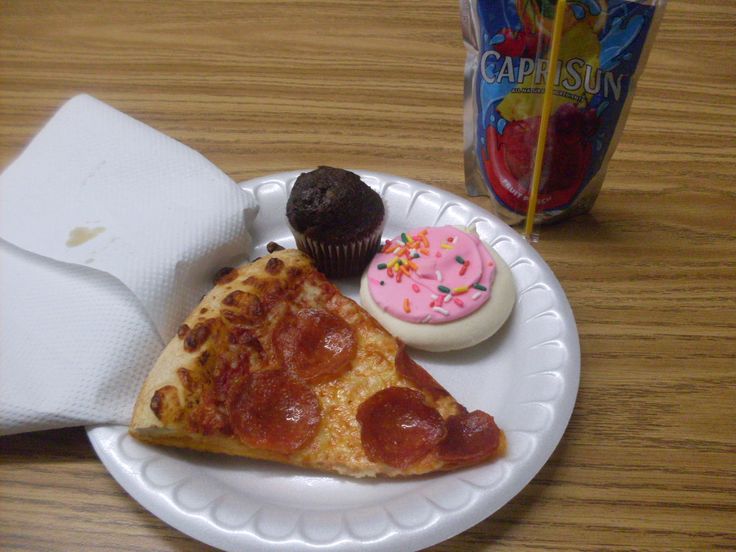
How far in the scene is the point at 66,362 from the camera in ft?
5.48

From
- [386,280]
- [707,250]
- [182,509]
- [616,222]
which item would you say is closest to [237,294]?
[386,280]

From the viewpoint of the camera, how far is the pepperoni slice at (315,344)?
1.76 meters

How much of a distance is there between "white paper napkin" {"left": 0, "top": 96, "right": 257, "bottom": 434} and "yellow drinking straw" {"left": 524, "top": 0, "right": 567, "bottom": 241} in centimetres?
90

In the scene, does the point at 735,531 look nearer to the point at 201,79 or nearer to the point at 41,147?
the point at 41,147

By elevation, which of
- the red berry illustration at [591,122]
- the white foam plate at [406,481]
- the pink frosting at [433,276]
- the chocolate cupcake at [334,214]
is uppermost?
the red berry illustration at [591,122]

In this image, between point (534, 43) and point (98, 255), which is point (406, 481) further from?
point (534, 43)

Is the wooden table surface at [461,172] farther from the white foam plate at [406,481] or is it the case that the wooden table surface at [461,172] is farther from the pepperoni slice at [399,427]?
the pepperoni slice at [399,427]

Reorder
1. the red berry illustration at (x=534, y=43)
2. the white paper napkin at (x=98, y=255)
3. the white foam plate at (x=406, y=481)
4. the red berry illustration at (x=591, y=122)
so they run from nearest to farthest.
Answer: the white foam plate at (x=406, y=481) < the white paper napkin at (x=98, y=255) < the red berry illustration at (x=534, y=43) < the red berry illustration at (x=591, y=122)

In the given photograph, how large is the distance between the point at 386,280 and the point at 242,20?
191 cm

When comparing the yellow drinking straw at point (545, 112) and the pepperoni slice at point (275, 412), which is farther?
the yellow drinking straw at point (545, 112)

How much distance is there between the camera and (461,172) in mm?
2514

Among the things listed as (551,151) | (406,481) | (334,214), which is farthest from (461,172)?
(406,481)

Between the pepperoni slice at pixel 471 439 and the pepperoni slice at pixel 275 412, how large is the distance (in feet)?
1.08

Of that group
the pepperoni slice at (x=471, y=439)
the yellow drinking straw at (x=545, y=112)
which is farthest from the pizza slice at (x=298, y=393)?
the yellow drinking straw at (x=545, y=112)
